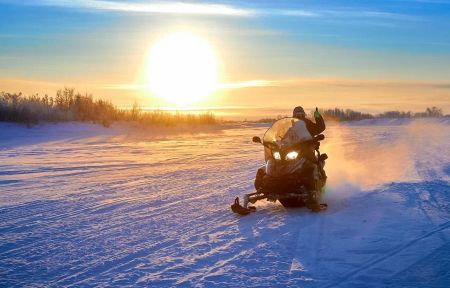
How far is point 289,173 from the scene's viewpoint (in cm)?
1070

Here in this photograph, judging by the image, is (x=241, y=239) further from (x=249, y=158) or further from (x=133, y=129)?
(x=133, y=129)

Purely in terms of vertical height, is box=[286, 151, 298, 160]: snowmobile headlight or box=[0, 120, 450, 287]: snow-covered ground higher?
box=[286, 151, 298, 160]: snowmobile headlight

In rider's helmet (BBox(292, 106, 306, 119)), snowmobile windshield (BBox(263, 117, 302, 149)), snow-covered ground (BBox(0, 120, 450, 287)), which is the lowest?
snow-covered ground (BBox(0, 120, 450, 287))

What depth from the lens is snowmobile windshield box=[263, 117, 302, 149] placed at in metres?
11.0

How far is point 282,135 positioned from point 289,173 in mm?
973

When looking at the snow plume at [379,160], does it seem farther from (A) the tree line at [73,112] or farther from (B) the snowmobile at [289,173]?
(A) the tree line at [73,112]

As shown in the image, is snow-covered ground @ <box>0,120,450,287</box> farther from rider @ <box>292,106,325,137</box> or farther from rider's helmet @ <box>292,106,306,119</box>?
rider's helmet @ <box>292,106,306,119</box>

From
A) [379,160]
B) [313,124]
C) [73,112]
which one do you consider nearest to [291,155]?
[313,124]

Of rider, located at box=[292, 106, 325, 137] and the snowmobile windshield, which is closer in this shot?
the snowmobile windshield

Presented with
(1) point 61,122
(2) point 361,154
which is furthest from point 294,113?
(1) point 61,122

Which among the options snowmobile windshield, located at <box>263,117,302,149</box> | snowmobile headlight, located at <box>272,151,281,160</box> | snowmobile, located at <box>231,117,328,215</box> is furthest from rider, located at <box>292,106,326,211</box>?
snowmobile headlight, located at <box>272,151,281,160</box>

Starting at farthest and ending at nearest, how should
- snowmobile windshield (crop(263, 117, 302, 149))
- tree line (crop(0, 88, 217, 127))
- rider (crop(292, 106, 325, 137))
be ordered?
tree line (crop(0, 88, 217, 127)) → rider (crop(292, 106, 325, 137)) → snowmobile windshield (crop(263, 117, 302, 149))

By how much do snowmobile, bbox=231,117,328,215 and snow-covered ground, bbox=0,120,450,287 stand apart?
1.01 ft

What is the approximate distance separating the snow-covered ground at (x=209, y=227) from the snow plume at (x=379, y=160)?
2.8 inches
